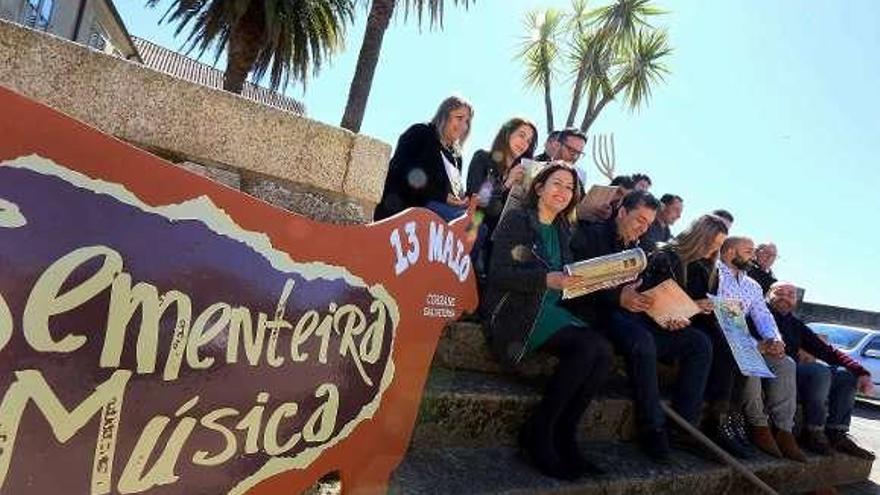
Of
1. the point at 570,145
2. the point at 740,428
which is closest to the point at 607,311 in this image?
the point at 570,145

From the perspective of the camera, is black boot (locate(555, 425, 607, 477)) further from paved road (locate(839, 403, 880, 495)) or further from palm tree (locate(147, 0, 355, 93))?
palm tree (locate(147, 0, 355, 93))

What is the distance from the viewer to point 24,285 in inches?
42.9

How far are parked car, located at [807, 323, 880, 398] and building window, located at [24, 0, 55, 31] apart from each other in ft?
55.0

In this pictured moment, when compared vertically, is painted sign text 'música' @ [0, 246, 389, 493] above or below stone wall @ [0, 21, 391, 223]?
below

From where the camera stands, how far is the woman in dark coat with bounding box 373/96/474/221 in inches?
136

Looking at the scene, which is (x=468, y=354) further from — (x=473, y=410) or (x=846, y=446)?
(x=846, y=446)

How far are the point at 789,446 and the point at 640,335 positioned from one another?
1.68 meters

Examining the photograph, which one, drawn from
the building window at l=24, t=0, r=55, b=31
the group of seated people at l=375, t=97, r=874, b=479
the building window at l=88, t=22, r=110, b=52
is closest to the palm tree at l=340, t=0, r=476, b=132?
the group of seated people at l=375, t=97, r=874, b=479

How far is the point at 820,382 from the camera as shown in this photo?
4.95m

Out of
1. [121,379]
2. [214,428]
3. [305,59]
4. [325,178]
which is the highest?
[305,59]

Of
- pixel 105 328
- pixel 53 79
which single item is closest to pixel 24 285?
pixel 105 328

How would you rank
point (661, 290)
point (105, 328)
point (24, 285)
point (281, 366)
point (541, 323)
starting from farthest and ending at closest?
point (661, 290) < point (541, 323) < point (281, 366) < point (105, 328) < point (24, 285)

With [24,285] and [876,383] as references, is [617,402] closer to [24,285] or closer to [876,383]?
[24,285]

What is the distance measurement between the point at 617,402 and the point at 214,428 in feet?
8.94
